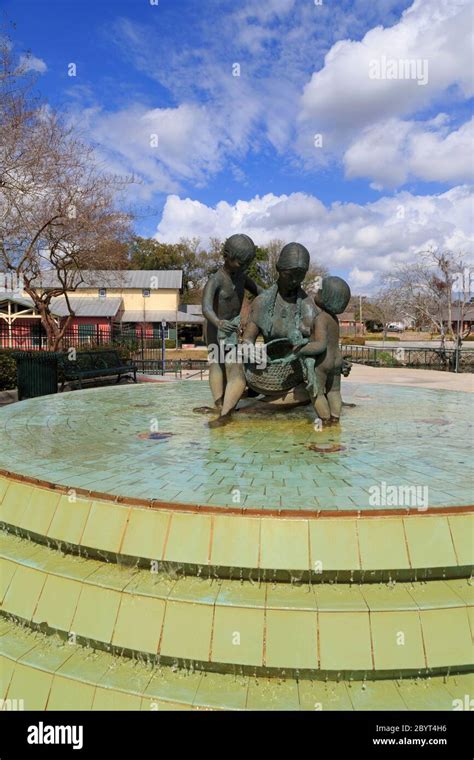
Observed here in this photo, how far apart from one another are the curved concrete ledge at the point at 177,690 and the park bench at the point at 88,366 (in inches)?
346

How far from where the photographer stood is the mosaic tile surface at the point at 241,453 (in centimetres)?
323

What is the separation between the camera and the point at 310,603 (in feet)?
8.58

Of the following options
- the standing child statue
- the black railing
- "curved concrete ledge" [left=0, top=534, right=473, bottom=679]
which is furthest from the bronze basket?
the black railing

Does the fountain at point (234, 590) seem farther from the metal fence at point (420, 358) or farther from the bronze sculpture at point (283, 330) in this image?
the metal fence at point (420, 358)

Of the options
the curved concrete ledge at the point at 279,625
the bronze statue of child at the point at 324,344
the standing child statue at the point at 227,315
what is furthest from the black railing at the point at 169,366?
the curved concrete ledge at the point at 279,625

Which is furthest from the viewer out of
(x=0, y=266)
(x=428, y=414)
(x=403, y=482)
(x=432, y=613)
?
(x=0, y=266)

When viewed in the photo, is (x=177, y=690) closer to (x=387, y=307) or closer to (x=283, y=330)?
(x=283, y=330)

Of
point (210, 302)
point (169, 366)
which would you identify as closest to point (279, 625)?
point (210, 302)

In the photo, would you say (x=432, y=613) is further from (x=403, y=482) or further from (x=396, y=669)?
(x=403, y=482)

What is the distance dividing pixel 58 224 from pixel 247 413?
13.7m

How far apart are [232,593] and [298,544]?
1.47 feet

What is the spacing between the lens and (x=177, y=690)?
8.23 ft
